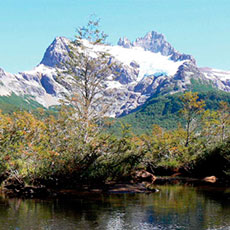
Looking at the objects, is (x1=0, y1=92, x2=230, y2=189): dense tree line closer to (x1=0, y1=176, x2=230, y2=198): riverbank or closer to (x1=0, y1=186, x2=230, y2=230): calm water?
(x1=0, y1=176, x2=230, y2=198): riverbank

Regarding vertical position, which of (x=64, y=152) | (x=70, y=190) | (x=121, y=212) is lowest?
(x=121, y=212)

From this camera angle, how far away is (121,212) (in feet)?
57.0

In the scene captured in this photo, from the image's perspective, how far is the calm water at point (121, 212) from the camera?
14.6 metres

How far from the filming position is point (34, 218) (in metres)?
15.8

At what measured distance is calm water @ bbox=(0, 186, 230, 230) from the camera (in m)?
14.6

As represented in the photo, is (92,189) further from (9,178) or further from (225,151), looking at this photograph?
(225,151)

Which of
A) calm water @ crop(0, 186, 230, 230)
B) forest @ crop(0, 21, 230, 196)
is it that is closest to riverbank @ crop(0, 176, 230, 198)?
forest @ crop(0, 21, 230, 196)

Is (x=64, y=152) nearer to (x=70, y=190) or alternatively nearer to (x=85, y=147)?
(x=85, y=147)

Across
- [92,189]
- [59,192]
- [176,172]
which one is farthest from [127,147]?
[176,172]

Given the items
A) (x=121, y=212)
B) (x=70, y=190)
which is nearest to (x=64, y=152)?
(x=70, y=190)

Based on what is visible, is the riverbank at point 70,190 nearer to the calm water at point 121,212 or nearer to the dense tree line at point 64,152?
the dense tree line at point 64,152

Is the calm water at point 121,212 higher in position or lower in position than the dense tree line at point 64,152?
lower

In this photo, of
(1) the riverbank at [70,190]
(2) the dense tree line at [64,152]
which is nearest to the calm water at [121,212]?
(1) the riverbank at [70,190]

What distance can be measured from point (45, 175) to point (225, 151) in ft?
59.8
